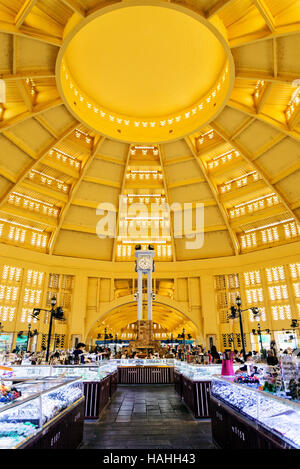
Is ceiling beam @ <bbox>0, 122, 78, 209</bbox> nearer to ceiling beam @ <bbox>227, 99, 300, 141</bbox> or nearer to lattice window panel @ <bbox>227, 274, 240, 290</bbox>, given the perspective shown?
ceiling beam @ <bbox>227, 99, 300, 141</bbox>

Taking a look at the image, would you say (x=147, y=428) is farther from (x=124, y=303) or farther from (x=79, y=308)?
(x=124, y=303)

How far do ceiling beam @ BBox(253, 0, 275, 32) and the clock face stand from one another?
759 inches

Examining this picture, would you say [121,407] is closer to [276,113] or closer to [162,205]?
[276,113]

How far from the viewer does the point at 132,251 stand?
32031mm

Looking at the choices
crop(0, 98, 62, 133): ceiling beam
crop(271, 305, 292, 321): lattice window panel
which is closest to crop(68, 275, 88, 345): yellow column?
crop(0, 98, 62, 133): ceiling beam

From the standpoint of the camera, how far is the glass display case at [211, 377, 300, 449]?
326 cm

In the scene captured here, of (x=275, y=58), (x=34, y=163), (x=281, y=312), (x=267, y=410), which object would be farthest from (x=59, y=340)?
(x=275, y=58)

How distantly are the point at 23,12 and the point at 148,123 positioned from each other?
473 inches

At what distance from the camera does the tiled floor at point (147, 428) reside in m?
5.88

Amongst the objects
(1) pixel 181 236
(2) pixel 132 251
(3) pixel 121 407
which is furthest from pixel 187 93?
(3) pixel 121 407

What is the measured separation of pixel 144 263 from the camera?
27.5 meters

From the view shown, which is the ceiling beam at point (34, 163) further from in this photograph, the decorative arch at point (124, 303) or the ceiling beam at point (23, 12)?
the decorative arch at point (124, 303)

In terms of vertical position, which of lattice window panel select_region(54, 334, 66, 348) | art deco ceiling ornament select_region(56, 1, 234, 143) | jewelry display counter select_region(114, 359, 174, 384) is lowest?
jewelry display counter select_region(114, 359, 174, 384)

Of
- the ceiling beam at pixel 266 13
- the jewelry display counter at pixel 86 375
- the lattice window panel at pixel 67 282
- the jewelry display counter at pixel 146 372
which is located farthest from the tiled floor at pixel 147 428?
the lattice window panel at pixel 67 282
